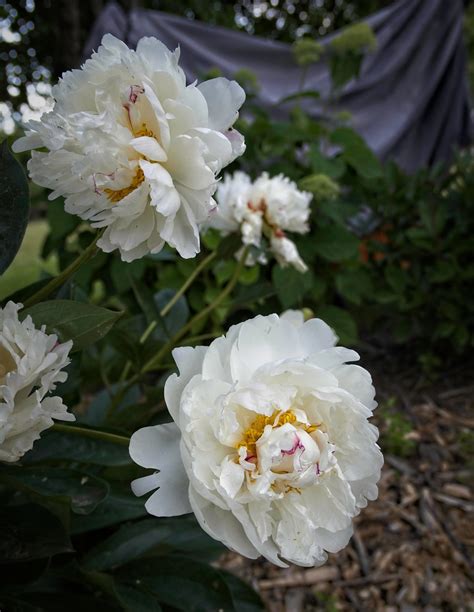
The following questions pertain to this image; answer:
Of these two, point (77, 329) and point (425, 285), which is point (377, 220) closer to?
point (425, 285)

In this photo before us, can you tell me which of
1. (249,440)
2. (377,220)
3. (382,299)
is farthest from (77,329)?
(377,220)

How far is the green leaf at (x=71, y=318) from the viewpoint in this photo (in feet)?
1.41

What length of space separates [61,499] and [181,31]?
9.15 feet

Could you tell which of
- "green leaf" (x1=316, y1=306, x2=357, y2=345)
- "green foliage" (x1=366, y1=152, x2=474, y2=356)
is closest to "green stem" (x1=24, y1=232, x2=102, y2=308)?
"green leaf" (x1=316, y1=306, x2=357, y2=345)

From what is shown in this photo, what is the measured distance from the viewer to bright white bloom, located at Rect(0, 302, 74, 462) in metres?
0.35

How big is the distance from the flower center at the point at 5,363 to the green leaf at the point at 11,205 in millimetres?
99

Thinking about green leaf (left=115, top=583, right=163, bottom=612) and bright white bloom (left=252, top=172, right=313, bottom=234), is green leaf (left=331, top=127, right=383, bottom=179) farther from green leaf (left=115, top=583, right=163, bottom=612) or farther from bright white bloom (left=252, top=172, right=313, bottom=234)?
green leaf (left=115, top=583, right=163, bottom=612)

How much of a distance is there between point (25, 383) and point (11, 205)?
18 cm

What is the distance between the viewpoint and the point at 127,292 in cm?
161

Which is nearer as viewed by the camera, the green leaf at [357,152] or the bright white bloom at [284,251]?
the bright white bloom at [284,251]

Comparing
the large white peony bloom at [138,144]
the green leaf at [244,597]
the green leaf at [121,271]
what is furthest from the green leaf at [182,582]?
the green leaf at [121,271]

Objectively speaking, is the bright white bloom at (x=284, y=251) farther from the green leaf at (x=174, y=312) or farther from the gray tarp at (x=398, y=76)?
the gray tarp at (x=398, y=76)

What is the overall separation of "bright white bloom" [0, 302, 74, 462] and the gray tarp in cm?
274

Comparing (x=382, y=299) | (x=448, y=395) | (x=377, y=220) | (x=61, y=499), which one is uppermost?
(x=61, y=499)
